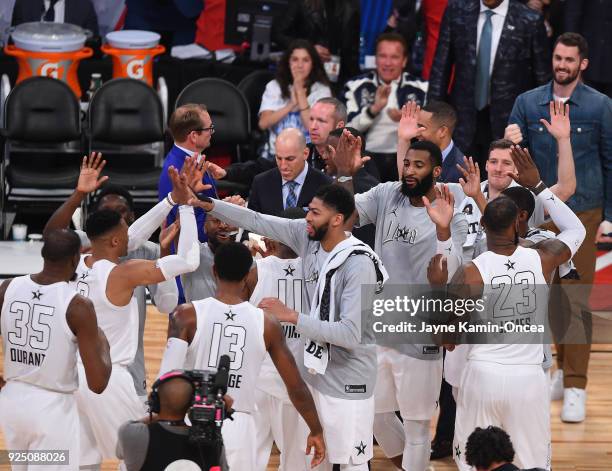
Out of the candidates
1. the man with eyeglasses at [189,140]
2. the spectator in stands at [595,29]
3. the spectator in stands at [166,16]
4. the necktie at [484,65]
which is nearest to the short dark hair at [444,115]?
the man with eyeglasses at [189,140]

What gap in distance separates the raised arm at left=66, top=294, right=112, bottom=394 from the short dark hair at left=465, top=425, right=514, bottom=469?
1.70m

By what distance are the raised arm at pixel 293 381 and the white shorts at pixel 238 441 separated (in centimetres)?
25

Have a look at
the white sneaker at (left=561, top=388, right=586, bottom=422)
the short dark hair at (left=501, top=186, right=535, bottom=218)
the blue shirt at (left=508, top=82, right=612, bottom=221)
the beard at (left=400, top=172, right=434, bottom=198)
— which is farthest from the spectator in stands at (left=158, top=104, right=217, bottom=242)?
the white sneaker at (left=561, top=388, right=586, bottom=422)

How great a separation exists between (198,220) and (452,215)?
1.67 m

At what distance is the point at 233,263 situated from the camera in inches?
237

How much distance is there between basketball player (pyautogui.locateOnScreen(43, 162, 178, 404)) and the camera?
7.15m

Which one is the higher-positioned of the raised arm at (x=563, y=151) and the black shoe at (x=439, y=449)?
the raised arm at (x=563, y=151)

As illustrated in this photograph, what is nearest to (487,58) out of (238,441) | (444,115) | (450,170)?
(444,115)


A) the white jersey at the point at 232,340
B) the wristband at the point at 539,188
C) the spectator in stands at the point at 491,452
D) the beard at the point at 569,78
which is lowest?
the spectator in stands at the point at 491,452

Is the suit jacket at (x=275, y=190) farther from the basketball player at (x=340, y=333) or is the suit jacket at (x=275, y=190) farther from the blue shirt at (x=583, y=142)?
the blue shirt at (x=583, y=142)

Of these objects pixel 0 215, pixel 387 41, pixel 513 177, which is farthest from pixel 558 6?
pixel 0 215

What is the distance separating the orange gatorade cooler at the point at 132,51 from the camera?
1197cm

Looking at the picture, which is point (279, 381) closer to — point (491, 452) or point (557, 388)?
point (491, 452)

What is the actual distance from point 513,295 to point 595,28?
4.97m
